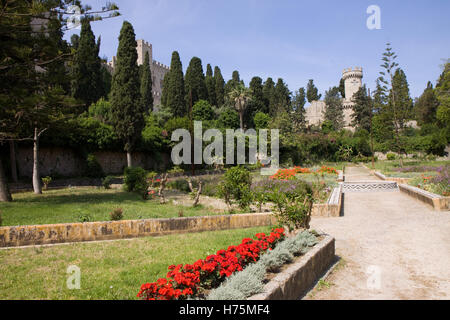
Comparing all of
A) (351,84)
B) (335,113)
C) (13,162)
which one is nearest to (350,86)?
(351,84)

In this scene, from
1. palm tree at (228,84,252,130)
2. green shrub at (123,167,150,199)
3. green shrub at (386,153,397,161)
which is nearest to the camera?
green shrub at (123,167,150,199)

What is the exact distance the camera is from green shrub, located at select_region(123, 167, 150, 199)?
43.7ft

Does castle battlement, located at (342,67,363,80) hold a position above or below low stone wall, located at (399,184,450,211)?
above

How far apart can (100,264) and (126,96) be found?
20.4 meters

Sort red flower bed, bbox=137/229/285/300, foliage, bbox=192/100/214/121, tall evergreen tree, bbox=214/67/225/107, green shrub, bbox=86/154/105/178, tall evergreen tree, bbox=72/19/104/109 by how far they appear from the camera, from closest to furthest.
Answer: red flower bed, bbox=137/229/285/300 → green shrub, bbox=86/154/105/178 → tall evergreen tree, bbox=72/19/104/109 → foliage, bbox=192/100/214/121 → tall evergreen tree, bbox=214/67/225/107

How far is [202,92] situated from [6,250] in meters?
40.3

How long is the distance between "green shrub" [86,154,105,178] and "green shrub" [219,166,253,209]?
15.6m

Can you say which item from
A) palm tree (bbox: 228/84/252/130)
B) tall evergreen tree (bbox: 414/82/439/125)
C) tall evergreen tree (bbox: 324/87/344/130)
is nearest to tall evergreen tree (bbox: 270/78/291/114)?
→ palm tree (bbox: 228/84/252/130)

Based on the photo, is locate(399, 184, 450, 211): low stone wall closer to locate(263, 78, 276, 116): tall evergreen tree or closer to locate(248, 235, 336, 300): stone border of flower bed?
locate(248, 235, 336, 300): stone border of flower bed

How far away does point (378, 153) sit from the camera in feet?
127

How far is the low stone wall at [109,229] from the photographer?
522 cm

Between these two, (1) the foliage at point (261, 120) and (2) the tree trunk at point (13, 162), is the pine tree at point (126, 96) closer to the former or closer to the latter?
(2) the tree trunk at point (13, 162)
